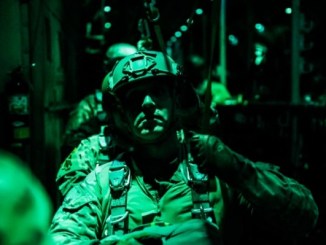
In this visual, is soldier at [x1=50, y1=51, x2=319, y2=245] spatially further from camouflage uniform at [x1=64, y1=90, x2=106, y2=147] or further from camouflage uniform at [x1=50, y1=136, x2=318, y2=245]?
camouflage uniform at [x1=64, y1=90, x2=106, y2=147]

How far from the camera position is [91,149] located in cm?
386

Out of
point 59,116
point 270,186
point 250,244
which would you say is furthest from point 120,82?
point 59,116

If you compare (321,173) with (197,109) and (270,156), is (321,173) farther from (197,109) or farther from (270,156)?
(197,109)

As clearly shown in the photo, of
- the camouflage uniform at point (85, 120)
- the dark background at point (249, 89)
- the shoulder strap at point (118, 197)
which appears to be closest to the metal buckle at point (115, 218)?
the shoulder strap at point (118, 197)

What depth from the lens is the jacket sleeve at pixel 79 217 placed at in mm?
2660

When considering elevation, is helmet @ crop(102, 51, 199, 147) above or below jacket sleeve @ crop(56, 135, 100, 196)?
above

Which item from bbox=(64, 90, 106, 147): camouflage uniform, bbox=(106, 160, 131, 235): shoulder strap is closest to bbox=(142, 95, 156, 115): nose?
bbox=(106, 160, 131, 235): shoulder strap

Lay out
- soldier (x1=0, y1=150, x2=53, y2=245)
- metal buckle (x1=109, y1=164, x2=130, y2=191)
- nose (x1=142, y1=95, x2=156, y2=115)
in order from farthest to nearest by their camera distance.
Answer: nose (x1=142, y1=95, x2=156, y2=115)
metal buckle (x1=109, y1=164, x2=130, y2=191)
soldier (x1=0, y1=150, x2=53, y2=245)

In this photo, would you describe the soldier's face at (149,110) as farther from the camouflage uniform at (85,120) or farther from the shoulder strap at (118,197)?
the camouflage uniform at (85,120)

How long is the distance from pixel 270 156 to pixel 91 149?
3707 millimetres

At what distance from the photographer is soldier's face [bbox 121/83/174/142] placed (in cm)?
307

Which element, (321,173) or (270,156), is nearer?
(321,173)

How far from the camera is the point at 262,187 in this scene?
2.47 meters

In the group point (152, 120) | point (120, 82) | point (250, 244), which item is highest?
point (120, 82)
